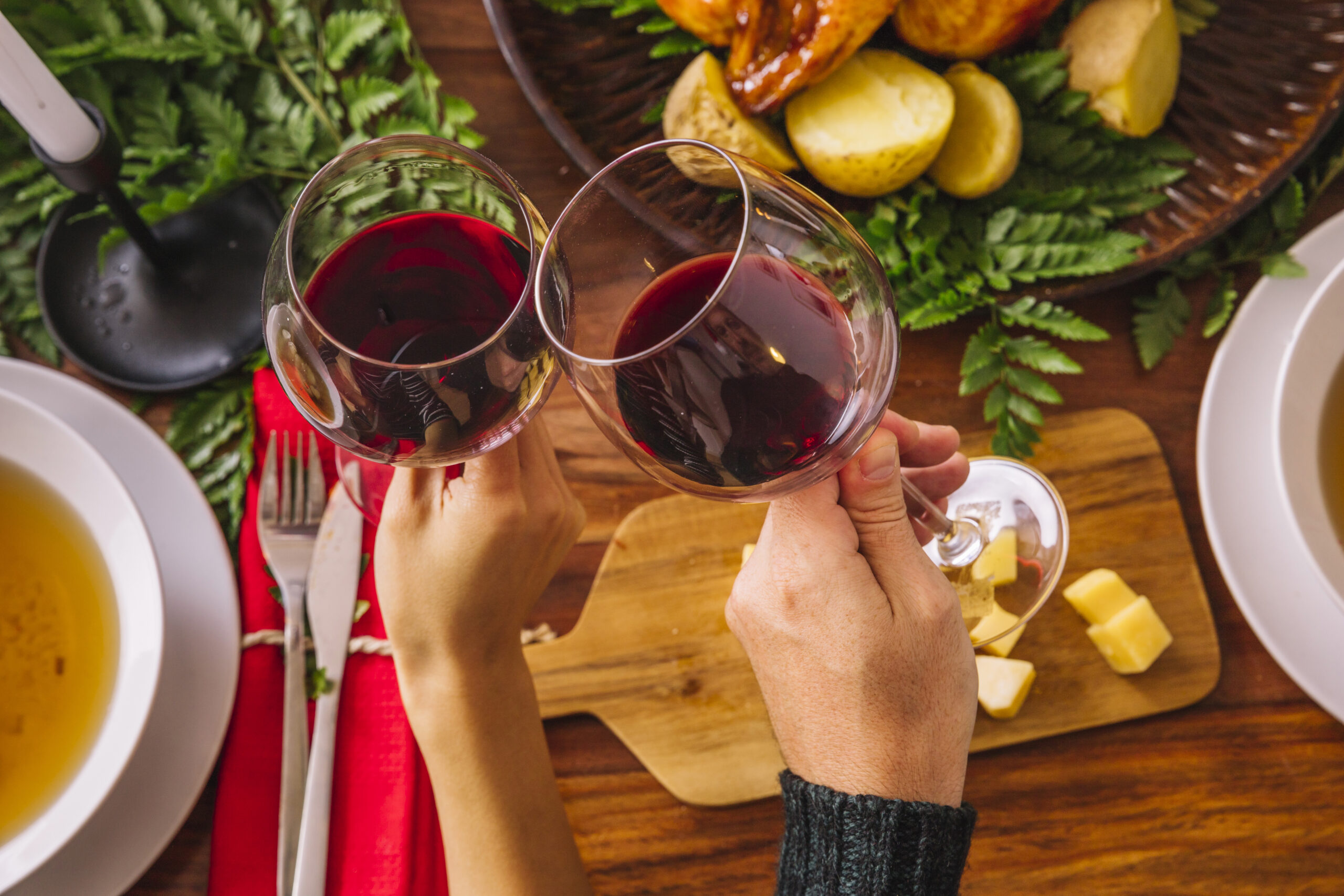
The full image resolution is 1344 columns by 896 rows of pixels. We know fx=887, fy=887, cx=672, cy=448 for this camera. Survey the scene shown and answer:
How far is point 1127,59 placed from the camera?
1.07 m

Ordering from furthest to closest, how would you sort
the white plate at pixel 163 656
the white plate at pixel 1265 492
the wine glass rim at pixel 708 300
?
the white plate at pixel 1265 492 → the white plate at pixel 163 656 → the wine glass rim at pixel 708 300

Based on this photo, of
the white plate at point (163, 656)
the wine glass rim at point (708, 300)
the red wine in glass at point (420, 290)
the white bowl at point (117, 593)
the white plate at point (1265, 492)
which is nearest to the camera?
the wine glass rim at point (708, 300)

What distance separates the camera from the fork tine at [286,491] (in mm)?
1027

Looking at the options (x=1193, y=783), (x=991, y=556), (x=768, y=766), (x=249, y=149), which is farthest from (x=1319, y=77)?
(x=249, y=149)

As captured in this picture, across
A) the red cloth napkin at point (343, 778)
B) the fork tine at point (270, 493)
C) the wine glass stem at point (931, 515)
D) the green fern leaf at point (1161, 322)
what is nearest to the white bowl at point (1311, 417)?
the green fern leaf at point (1161, 322)

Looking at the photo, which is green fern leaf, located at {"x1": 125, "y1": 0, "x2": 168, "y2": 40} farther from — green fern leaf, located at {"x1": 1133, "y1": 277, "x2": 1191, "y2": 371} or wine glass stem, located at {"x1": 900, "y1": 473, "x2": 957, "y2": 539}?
green fern leaf, located at {"x1": 1133, "y1": 277, "x2": 1191, "y2": 371}

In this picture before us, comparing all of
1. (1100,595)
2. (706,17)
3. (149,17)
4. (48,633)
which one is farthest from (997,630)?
(149,17)

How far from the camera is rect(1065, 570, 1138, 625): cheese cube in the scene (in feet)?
3.49

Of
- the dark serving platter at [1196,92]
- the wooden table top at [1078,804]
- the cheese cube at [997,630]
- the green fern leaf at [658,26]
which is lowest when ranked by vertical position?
the wooden table top at [1078,804]

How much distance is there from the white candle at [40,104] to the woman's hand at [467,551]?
479 mm

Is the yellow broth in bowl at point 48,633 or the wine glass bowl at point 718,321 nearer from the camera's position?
the wine glass bowl at point 718,321

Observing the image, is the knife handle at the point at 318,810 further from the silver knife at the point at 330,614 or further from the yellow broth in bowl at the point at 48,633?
the yellow broth in bowl at the point at 48,633

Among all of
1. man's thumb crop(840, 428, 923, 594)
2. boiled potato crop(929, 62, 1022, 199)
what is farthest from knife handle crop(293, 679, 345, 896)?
boiled potato crop(929, 62, 1022, 199)

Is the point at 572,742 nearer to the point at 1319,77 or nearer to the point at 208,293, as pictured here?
the point at 208,293
